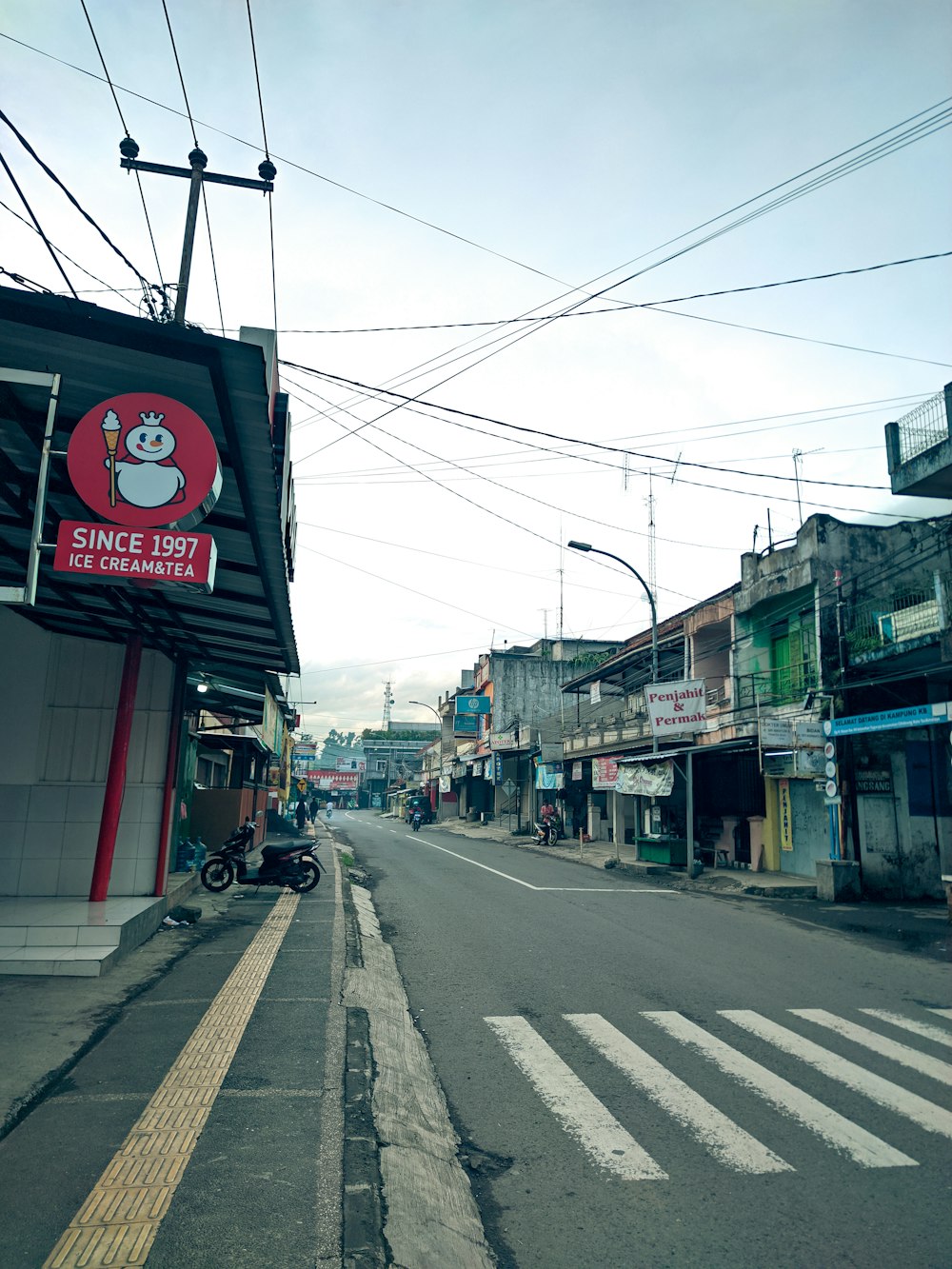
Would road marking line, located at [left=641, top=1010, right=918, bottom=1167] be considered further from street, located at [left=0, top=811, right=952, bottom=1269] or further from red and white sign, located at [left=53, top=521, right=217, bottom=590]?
red and white sign, located at [left=53, top=521, right=217, bottom=590]

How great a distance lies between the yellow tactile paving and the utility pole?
810 cm

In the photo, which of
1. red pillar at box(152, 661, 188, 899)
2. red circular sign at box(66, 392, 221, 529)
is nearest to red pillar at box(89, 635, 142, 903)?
red pillar at box(152, 661, 188, 899)

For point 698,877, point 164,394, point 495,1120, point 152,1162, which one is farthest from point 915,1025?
point 698,877

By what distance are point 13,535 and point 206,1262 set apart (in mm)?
7626

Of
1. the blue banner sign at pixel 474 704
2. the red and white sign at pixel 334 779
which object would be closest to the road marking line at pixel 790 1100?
the blue banner sign at pixel 474 704

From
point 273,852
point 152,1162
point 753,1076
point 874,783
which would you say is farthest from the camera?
point 874,783

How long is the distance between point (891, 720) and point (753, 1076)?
446 inches

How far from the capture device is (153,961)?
9.09m

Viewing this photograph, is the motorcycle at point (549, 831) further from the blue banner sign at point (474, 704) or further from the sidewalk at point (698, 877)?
the blue banner sign at point (474, 704)

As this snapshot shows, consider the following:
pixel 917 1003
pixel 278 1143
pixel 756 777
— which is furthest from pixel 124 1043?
pixel 756 777

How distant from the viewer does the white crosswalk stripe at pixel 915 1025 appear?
7.30m

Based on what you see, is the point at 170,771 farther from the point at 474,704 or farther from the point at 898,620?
the point at 474,704

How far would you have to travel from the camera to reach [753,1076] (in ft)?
20.1

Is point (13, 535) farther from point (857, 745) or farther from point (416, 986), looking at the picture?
point (857, 745)
